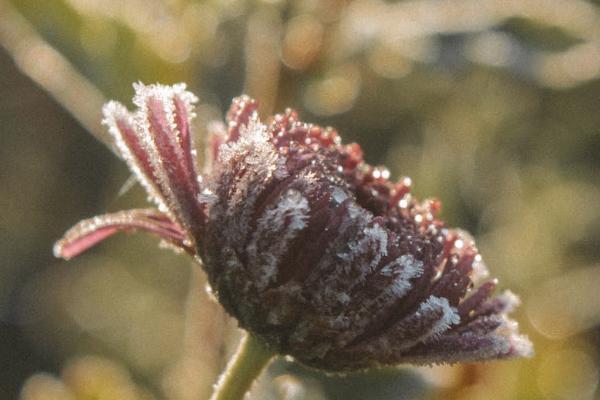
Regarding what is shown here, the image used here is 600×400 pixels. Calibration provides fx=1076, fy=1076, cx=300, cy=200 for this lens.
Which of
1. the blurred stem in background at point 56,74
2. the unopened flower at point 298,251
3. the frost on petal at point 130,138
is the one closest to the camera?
the unopened flower at point 298,251

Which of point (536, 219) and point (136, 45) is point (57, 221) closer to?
point (136, 45)

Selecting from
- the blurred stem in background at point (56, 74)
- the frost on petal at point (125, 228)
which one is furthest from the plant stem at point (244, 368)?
the blurred stem in background at point (56, 74)

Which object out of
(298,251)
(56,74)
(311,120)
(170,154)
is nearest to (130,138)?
(170,154)

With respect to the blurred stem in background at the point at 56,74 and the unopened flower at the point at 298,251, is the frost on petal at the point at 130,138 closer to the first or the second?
the unopened flower at the point at 298,251

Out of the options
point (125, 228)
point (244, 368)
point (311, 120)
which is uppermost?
point (311, 120)

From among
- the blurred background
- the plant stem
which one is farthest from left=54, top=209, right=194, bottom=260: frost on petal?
the blurred background

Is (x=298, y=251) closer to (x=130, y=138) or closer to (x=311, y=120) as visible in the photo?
(x=130, y=138)

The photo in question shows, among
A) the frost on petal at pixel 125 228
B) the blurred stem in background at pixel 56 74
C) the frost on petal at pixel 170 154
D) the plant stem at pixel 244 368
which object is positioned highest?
the blurred stem in background at pixel 56 74
